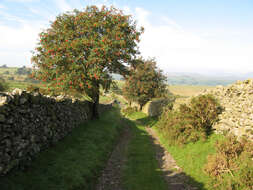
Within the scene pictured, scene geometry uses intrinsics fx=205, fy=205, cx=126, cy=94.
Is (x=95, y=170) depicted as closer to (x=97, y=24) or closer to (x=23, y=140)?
(x=23, y=140)

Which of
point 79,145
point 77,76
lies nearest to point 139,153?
point 79,145

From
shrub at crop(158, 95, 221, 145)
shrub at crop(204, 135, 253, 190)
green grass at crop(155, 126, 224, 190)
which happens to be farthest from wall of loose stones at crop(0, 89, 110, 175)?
shrub at crop(158, 95, 221, 145)

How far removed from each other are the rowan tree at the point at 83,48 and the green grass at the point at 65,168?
265 inches

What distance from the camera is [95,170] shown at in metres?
11.4

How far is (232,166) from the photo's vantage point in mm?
10312

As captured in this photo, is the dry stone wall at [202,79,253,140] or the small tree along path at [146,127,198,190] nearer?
the small tree along path at [146,127,198,190]

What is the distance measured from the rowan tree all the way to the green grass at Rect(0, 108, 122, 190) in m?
6.73

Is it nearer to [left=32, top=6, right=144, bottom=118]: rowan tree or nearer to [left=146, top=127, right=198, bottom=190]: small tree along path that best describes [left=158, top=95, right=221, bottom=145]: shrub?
[left=146, top=127, right=198, bottom=190]: small tree along path

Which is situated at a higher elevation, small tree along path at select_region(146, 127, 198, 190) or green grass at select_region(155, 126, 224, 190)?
green grass at select_region(155, 126, 224, 190)

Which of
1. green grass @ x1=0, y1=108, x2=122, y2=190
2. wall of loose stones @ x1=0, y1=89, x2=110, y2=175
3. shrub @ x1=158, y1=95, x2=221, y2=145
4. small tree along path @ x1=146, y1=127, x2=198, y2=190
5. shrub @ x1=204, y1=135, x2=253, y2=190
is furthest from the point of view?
shrub @ x1=158, y1=95, x2=221, y2=145

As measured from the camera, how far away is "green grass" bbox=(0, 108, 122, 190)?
7.86 metres

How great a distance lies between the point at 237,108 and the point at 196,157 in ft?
14.5

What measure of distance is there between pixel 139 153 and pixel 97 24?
13175 millimetres

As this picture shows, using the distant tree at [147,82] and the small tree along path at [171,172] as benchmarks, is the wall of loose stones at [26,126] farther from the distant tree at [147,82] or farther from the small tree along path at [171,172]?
the distant tree at [147,82]
